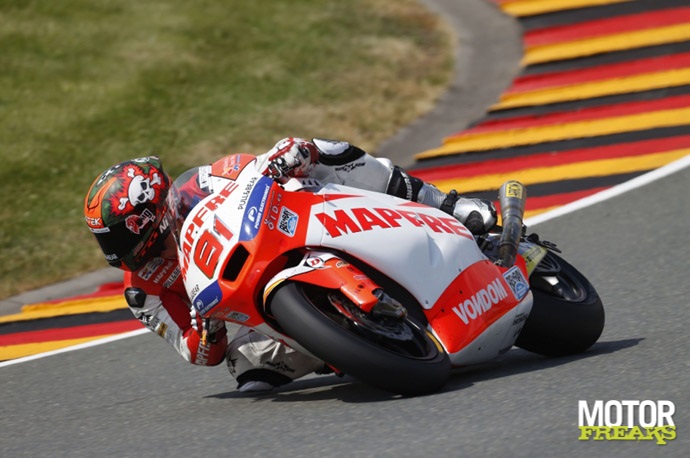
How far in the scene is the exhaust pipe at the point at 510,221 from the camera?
5.05 meters

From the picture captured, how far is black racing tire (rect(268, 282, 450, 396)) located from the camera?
13.5 ft

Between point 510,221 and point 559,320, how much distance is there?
50cm

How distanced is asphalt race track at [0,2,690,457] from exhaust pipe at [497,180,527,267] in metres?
0.49

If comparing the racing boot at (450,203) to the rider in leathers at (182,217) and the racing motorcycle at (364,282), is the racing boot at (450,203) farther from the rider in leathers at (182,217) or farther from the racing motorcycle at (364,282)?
the racing motorcycle at (364,282)

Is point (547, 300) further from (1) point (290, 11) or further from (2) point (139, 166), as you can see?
(1) point (290, 11)

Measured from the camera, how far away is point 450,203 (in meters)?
5.36

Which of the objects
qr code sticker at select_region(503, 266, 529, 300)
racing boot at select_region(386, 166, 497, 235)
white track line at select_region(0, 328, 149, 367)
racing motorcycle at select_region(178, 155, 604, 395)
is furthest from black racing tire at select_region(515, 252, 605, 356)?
white track line at select_region(0, 328, 149, 367)

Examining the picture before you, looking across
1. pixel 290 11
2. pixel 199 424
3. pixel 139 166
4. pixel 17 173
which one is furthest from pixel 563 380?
pixel 290 11

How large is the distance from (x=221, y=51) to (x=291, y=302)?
25.0 feet

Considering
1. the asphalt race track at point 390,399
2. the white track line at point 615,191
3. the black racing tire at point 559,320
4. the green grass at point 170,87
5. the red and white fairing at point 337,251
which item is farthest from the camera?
the green grass at point 170,87

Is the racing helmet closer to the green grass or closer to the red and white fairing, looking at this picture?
the red and white fairing

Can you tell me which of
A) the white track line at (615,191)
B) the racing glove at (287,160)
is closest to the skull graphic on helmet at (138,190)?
the racing glove at (287,160)

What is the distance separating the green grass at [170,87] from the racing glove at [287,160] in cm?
375

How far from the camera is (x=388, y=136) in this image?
9656 millimetres
